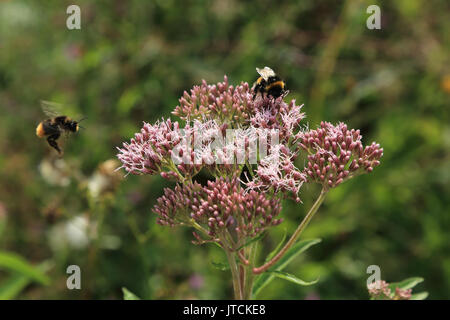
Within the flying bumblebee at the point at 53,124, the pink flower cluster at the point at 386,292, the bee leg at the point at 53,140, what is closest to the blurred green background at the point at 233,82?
the bee leg at the point at 53,140

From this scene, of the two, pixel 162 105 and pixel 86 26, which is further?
pixel 86 26

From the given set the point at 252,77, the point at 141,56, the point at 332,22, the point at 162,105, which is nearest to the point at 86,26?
the point at 141,56

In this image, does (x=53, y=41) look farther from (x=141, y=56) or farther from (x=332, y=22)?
(x=332, y=22)

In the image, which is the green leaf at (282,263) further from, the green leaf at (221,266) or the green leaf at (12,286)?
the green leaf at (12,286)

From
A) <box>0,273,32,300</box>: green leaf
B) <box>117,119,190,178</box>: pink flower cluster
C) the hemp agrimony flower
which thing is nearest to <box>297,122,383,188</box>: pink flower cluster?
the hemp agrimony flower

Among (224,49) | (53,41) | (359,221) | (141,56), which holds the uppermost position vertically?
(53,41)

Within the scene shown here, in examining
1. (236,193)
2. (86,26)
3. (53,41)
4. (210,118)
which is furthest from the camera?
(53,41)
